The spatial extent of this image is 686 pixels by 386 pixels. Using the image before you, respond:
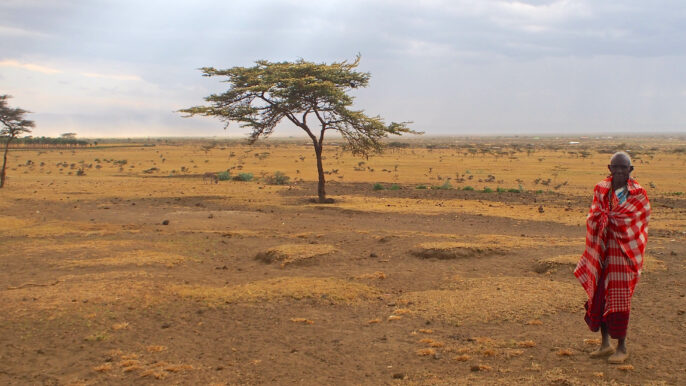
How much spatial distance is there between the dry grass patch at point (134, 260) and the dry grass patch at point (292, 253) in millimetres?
1581

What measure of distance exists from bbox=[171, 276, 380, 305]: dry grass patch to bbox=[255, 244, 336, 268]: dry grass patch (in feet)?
4.27

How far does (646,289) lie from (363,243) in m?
5.38

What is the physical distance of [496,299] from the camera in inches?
297

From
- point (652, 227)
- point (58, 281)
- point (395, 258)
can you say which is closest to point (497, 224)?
point (652, 227)

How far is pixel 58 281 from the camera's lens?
28.0ft

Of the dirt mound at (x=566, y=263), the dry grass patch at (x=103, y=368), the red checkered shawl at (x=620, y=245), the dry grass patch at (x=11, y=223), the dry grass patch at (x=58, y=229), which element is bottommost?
the dry grass patch at (x=103, y=368)

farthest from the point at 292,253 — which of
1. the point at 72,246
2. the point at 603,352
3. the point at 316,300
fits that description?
the point at 603,352

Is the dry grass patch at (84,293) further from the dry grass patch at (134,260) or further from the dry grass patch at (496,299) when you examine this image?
the dry grass patch at (496,299)

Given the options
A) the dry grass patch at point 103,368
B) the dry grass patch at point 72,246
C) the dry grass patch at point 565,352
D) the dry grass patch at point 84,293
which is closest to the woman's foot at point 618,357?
the dry grass patch at point 565,352

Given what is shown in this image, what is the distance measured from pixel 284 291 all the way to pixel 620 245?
458 cm

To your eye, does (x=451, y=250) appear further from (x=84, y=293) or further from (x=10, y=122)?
(x=10, y=122)

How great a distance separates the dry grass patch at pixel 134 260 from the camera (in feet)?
32.0

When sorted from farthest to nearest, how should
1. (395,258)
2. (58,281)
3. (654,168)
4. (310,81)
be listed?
(654,168) → (310,81) → (395,258) → (58,281)

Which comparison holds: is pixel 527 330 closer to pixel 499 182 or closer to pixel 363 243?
pixel 363 243
